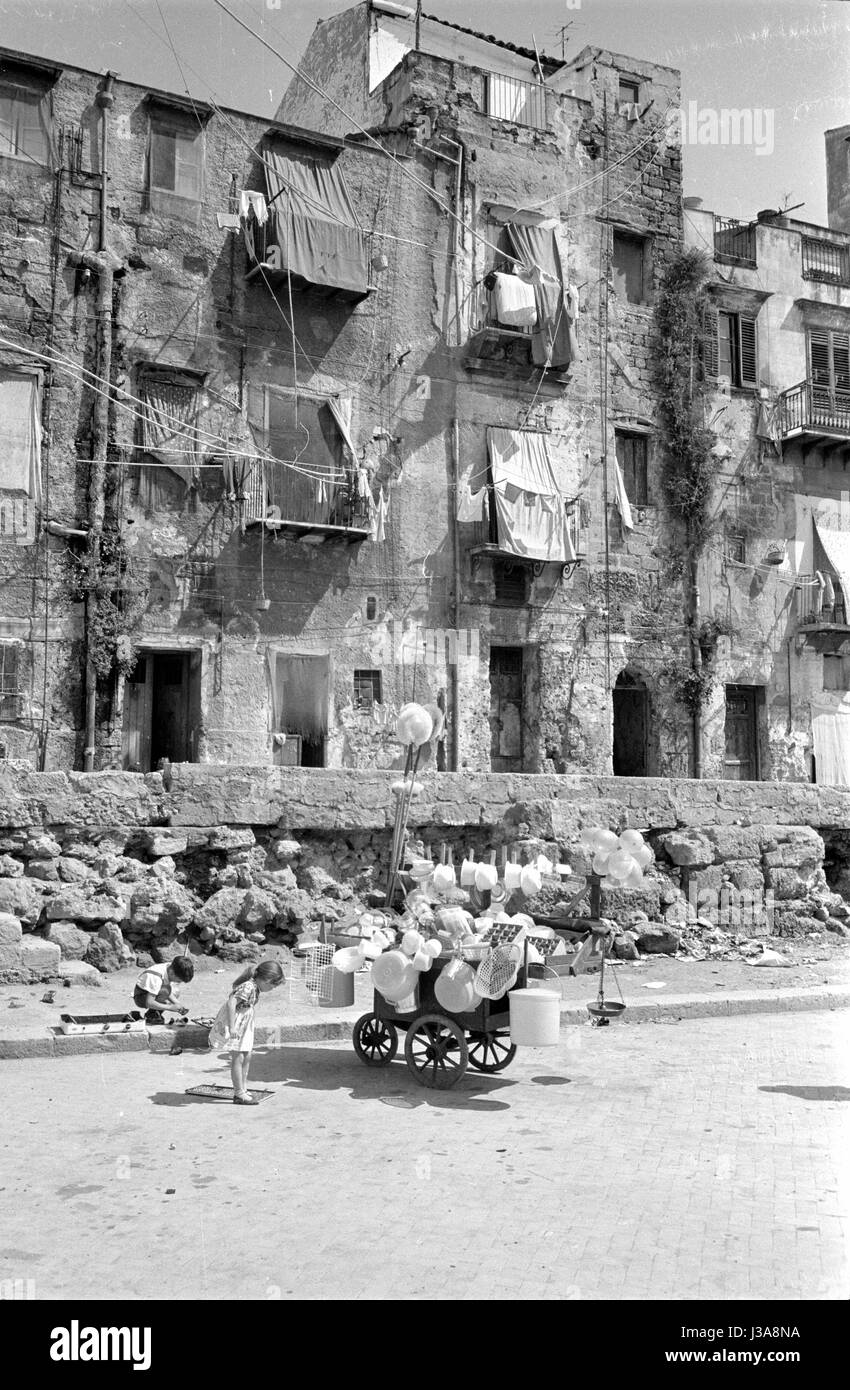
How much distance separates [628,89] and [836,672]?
13722 millimetres

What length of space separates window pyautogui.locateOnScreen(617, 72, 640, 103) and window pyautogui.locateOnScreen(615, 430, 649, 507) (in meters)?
7.55

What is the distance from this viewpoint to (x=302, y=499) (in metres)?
20.8

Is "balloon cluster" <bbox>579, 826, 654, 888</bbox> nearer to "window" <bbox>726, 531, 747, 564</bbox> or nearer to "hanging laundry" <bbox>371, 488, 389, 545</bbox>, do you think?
"hanging laundry" <bbox>371, 488, 389, 545</bbox>

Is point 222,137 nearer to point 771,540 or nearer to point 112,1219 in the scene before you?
point 771,540

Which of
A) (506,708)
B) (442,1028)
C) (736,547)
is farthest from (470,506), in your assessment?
(442,1028)

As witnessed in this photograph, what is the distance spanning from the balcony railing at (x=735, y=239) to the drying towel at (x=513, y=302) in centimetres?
649

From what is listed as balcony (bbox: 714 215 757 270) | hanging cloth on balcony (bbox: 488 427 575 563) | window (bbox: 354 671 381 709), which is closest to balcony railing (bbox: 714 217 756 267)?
balcony (bbox: 714 215 757 270)

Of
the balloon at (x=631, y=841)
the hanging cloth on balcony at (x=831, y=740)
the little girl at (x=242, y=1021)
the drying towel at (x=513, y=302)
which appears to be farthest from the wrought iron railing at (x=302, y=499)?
the little girl at (x=242, y=1021)

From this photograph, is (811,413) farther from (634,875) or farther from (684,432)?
(634,875)

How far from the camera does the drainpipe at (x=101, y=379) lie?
18953 mm

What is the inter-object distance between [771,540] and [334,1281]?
79.5ft

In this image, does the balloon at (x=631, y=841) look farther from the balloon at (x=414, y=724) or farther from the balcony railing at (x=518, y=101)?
the balcony railing at (x=518, y=101)

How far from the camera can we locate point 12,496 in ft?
61.4

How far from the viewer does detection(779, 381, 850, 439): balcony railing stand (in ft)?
87.5
